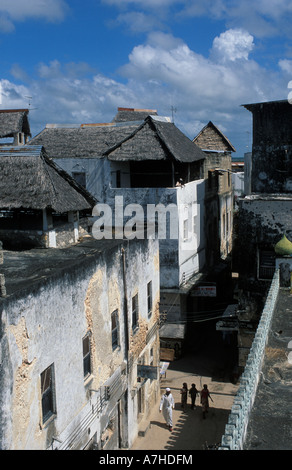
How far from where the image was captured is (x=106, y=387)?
Result: 15102mm

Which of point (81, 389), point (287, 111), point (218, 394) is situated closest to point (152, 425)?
point (218, 394)

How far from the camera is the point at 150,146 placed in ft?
86.6

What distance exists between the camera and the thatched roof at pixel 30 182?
15703 mm

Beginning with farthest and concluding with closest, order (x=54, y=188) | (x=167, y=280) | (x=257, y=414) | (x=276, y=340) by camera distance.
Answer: (x=167, y=280) → (x=54, y=188) → (x=276, y=340) → (x=257, y=414)

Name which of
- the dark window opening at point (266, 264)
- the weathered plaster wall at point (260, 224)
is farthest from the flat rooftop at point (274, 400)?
the dark window opening at point (266, 264)

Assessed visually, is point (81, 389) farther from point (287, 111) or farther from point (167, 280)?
point (287, 111)

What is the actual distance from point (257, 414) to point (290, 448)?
110 cm

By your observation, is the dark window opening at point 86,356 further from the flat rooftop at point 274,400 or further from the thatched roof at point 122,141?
the thatched roof at point 122,141

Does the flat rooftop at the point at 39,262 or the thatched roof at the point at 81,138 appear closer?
the flat rooftop at the point at 39,262

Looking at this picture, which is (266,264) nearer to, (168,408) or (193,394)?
(193,394)

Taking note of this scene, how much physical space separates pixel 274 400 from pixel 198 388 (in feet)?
49.0

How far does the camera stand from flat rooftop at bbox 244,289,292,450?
7.51 metres

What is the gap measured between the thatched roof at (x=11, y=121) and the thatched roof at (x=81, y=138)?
9.70m

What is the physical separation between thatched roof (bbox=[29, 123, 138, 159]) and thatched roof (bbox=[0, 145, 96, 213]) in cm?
1082
